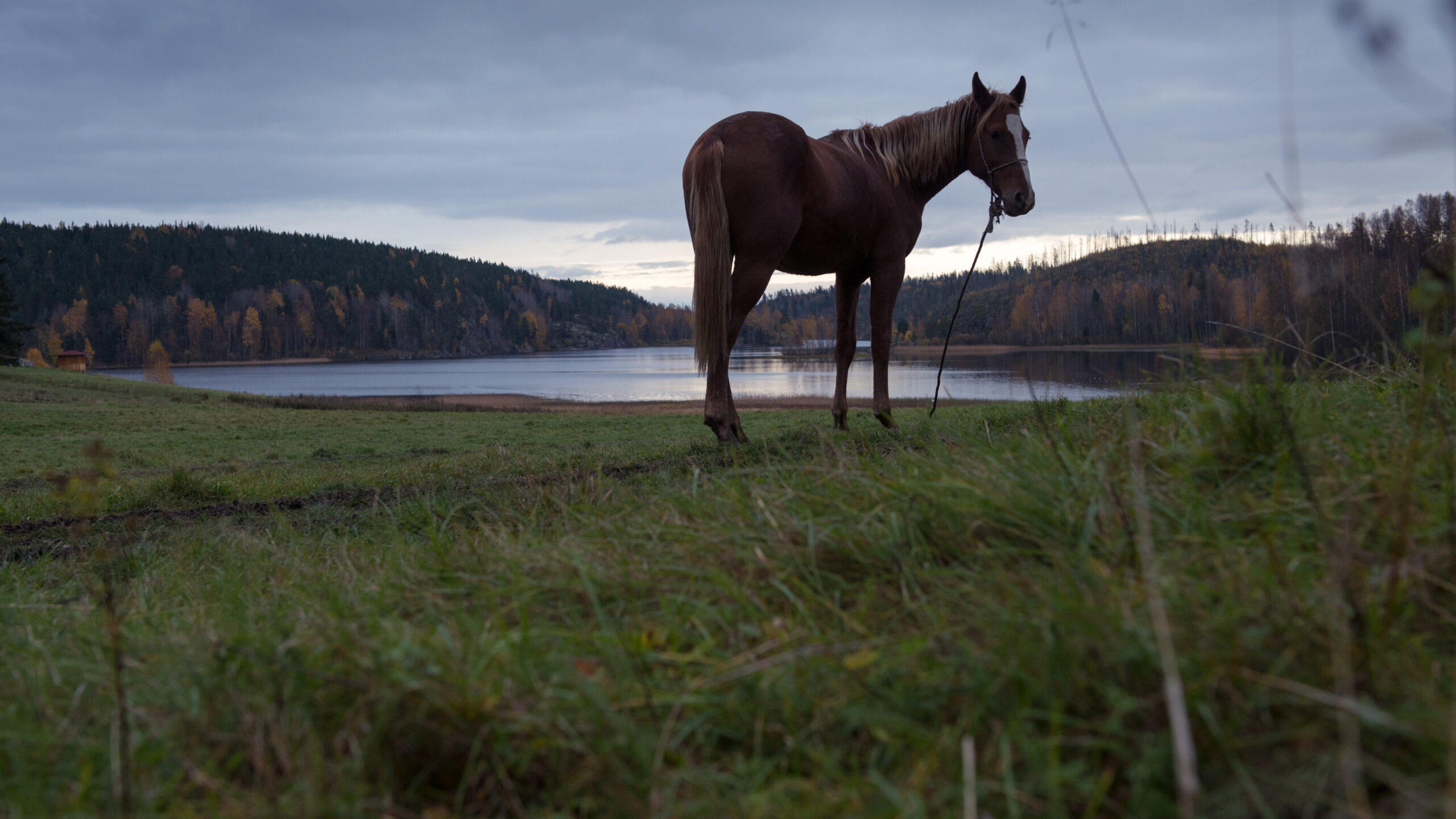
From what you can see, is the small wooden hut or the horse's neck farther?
the small wooden hut

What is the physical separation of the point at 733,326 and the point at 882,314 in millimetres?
1723

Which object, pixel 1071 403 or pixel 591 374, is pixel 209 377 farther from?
pixel 1071 403

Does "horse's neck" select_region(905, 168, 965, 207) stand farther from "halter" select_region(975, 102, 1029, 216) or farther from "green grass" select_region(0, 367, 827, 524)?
"green grass" select_region(0, 367, 827, 524)

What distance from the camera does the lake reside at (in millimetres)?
55062

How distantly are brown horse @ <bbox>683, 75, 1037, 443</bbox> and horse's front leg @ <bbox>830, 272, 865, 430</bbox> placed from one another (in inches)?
0.7

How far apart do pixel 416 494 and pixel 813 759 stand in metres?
4.28

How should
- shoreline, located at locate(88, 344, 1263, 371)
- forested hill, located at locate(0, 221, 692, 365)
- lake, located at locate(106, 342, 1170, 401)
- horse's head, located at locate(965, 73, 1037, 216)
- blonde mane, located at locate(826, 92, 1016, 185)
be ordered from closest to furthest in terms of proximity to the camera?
1. horse's head, located at locate(965, 73, 1037, 216)
2. blonde mane, located at locate(826, 92, 1016, 185)
3. lake, located at locate(106, 342, 1170, 401)
4. shoreline, located at locate(88, 344, 1263, 371)
5. forested hill, located at locate(0, 221, 692, 365)

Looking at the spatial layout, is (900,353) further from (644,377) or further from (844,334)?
(844,334)

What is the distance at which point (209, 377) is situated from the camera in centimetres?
11225

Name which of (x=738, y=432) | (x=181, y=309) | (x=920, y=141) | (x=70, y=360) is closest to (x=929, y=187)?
(x=920, y=141)

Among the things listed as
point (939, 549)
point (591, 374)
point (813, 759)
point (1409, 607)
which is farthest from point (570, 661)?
point (591, 374)

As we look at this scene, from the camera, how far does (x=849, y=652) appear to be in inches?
71.2

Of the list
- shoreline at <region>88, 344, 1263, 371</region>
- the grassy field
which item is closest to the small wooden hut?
shoreline at <region>88, 344, 1263, 371</region>

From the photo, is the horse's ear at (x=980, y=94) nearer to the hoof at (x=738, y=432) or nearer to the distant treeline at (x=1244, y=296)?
the distant treeline at (x=1244, y=296)
